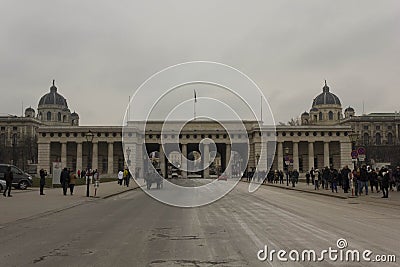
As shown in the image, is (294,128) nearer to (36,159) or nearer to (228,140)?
(228,140)

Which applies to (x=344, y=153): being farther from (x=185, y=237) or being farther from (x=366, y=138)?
(x=185, y=237)

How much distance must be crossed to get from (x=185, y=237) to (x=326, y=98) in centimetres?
16545

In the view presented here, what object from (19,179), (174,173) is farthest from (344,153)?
(19,179)

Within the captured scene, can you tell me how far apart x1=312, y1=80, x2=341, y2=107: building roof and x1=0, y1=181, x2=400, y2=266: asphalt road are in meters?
156

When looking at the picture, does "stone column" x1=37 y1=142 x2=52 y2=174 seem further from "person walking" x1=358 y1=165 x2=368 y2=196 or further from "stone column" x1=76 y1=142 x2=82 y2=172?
"person walking" x1=358 y1=165 x2=368 y2=196

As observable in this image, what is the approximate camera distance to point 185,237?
14742 millimetres

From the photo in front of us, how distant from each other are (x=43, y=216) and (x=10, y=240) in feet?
26.2

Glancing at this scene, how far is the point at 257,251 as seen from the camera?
1210 centimetres

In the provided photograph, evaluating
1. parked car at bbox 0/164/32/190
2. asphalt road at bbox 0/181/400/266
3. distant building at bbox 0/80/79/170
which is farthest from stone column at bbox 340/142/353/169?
asphalt road at bbox 0/181/400/266

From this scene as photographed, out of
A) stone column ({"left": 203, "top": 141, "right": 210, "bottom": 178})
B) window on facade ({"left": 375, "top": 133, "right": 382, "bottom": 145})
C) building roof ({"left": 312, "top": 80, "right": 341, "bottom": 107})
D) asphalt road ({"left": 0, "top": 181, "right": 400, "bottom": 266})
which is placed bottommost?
asphalt road ({"left": 0, "top": 181, "right": 400, "bottom": 266})

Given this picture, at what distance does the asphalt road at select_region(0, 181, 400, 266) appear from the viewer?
1121cm

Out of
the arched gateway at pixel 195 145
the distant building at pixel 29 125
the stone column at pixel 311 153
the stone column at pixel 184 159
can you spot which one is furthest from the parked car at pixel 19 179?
the stone column at pixel 311 153

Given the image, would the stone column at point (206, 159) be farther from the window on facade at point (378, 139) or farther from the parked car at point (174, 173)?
the window on facade at point (378, 139)

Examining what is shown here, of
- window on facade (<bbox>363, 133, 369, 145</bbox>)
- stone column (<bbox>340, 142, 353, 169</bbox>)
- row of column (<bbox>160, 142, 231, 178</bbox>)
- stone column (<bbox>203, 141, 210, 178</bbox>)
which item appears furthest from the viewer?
window on facade (<bbox>363, 133, 369, 145</bbox>)
